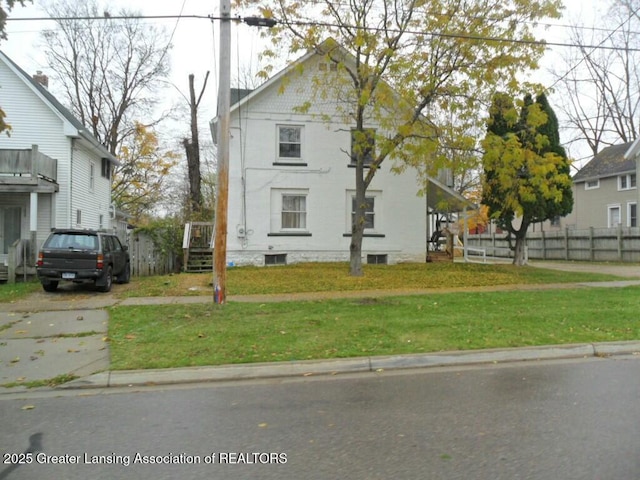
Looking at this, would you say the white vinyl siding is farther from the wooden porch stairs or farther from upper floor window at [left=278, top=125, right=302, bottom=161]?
upper floor window at [left=278, top=125, right=302, bottom=161]

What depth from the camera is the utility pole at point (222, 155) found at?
31.7ft

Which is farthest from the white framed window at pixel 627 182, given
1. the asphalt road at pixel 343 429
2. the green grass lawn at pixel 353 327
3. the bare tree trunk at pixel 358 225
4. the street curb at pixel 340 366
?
the asphalt road at pixel 343 429

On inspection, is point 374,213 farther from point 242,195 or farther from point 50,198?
point 50,198

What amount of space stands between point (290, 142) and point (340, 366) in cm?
1497

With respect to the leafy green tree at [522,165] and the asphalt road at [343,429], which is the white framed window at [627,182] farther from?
the asphalt road at [343,429]

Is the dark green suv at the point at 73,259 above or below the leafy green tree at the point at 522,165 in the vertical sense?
below

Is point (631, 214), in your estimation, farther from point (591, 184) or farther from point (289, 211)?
point (289, 211)

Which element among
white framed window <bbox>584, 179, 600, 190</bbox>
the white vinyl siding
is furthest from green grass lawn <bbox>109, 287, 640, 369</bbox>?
white framed window <bbox>584, 179, 600, 190</bbox>

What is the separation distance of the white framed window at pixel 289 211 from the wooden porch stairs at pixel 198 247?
9.08 ft

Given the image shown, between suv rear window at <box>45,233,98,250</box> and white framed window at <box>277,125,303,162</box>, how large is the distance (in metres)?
9.07

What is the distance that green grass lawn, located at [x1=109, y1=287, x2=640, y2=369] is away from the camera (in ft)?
22.5

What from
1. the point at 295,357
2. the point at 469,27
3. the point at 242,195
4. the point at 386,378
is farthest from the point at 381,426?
the point at 242,195

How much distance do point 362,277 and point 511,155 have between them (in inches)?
224

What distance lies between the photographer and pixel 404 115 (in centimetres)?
1420
